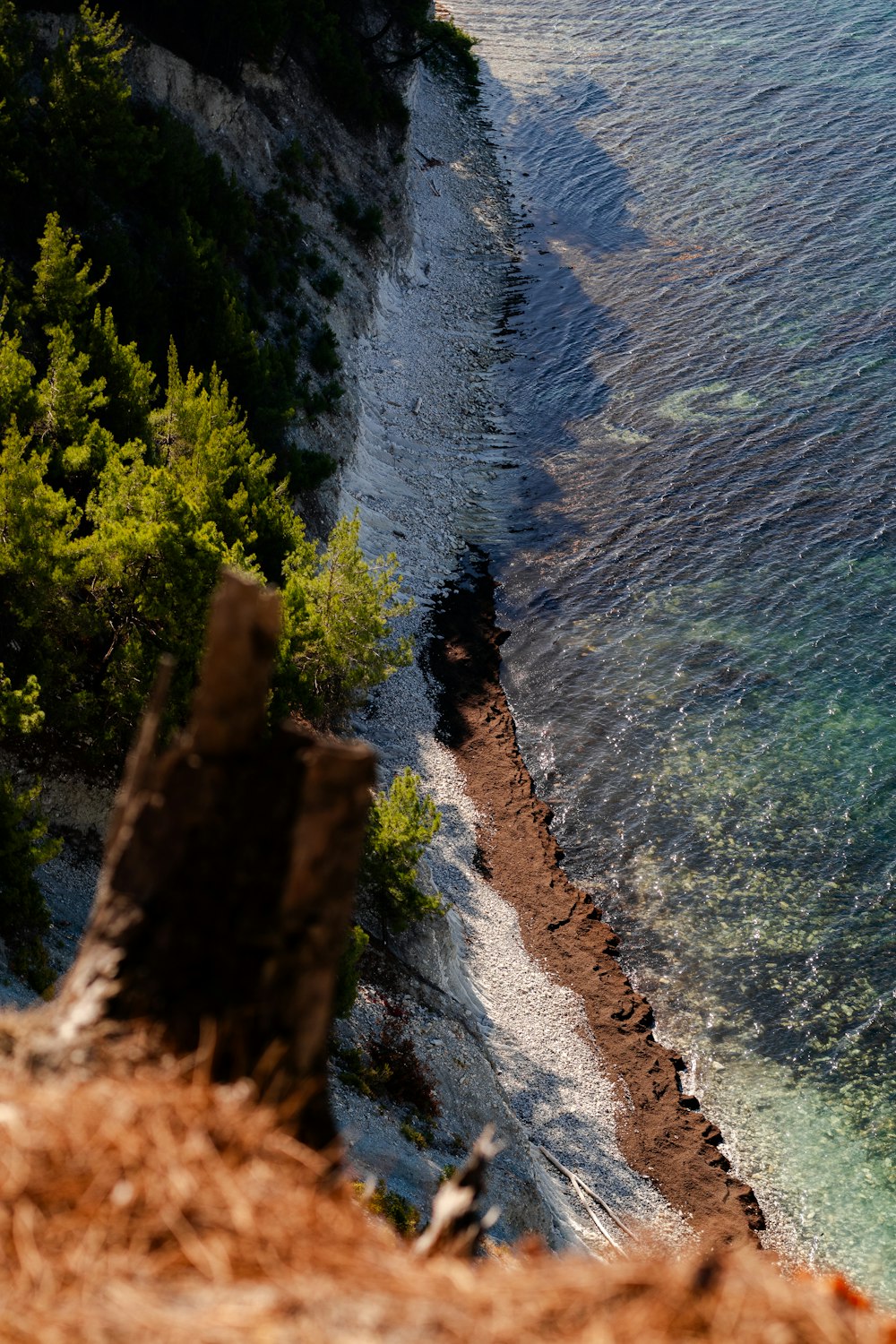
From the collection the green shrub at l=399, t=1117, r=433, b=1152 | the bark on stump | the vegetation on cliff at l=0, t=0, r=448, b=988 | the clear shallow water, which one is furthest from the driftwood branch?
the clear shallow water

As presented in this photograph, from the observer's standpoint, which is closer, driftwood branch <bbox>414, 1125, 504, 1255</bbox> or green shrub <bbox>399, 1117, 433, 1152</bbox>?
driftwood branch <bbox>414, 1125, 504, 1255</bbox>

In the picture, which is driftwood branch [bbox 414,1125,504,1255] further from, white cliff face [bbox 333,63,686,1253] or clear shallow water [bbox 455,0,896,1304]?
clear shallow water [bbox 455,0,896,1304]

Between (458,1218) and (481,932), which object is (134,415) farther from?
(458,1218)

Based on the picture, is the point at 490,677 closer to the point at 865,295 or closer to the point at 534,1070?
the point at 534,1070

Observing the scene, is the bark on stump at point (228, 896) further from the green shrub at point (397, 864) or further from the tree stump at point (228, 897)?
the green shrub at point (397, 864)

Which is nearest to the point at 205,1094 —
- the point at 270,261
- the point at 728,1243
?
the point at 728,1243

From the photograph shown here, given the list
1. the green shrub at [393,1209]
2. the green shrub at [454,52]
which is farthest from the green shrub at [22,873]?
the green shrub at [454,52]
